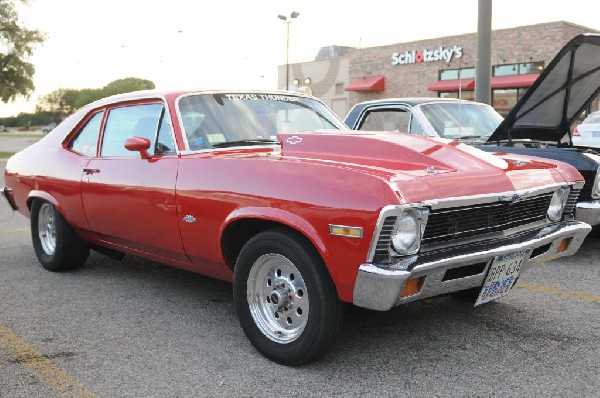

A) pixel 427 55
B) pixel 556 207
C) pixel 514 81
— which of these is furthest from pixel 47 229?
pixel 427 55

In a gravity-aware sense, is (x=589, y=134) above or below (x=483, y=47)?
below

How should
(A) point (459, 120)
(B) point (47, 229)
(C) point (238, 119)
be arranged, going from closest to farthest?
(C) point (238, 119) → (B) point (47, 229) → (A) point (459, 120)

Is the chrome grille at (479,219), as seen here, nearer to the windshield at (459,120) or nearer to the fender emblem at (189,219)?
the fender emblem at (189,219)

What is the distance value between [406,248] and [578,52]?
11.0 ft

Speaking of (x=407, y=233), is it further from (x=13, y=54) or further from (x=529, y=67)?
(x=13, y=54)

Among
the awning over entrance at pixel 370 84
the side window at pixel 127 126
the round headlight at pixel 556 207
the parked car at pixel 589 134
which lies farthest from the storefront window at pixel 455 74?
the round headlight at pixel 556 207

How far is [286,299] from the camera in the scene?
3.41m

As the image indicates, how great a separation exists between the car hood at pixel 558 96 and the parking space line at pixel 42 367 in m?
4.36

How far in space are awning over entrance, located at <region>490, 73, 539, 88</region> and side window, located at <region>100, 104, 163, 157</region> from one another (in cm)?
2412

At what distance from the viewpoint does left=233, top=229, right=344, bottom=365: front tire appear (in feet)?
10.3

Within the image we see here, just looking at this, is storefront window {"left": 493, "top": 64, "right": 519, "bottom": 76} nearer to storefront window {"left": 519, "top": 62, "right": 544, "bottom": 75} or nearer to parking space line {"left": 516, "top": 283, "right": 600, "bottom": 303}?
storefront window {"left": 519, "top": 62, "right": 544, "bottom": 75}

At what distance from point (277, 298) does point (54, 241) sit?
9.77 feet

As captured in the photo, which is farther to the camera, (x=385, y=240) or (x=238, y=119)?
(x=238, y=119)

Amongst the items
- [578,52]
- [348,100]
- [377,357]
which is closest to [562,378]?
[377,357]
